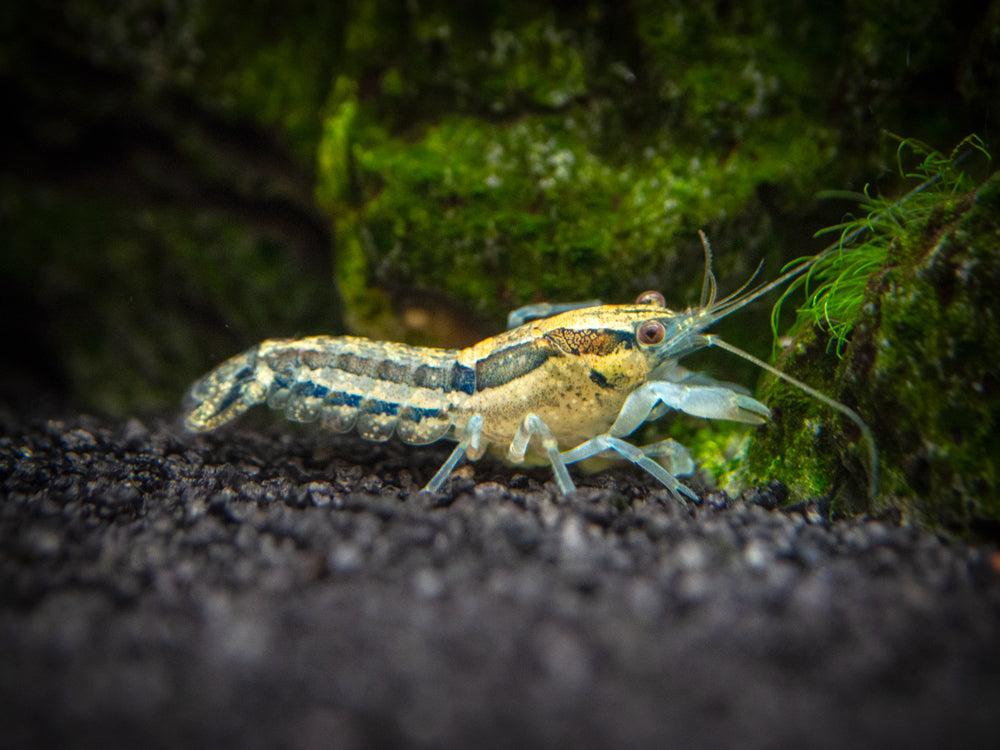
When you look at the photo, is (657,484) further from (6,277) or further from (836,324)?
(6,277)

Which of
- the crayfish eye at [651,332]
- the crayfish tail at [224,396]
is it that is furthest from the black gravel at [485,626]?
the crayfish tail at [224,396]

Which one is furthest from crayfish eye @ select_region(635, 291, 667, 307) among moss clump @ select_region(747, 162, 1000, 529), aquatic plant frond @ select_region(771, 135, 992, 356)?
moss clump @ select_region(747, 162, 1000, 529)

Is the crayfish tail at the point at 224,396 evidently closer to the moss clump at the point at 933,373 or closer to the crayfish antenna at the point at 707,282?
the crayfish antenna at the point at 707,282

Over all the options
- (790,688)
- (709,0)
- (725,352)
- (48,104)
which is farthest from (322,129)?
(790,688)

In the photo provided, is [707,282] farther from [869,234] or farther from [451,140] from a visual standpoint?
[451,140]

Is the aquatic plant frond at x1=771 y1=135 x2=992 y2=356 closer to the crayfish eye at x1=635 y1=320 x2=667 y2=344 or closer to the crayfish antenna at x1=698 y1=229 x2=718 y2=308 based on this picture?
the crayfish antenna at x1=698 y1=229 x2=718 y2=308

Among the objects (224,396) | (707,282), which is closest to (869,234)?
(707,282)
